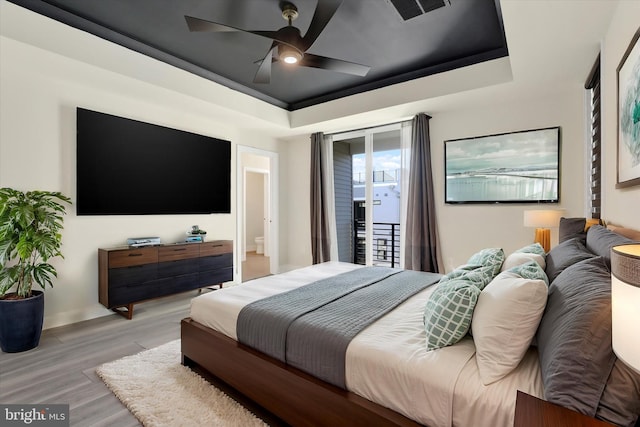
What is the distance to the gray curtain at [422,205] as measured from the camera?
14.0 ft

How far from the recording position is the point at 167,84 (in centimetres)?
342

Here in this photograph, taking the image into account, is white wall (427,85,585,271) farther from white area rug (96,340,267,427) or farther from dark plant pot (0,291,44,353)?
dark plant pot (0,291,44,353)

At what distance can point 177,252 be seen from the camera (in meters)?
3.85

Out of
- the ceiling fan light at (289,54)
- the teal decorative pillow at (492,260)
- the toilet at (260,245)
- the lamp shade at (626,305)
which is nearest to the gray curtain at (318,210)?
the ceiling fan light at (289,54)

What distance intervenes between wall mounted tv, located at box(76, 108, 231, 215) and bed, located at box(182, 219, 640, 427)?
89.9 inches

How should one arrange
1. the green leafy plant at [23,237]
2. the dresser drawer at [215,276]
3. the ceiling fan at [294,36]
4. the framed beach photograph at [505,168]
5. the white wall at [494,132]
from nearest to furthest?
the ceiling fan at [294,36] < the green leafy plant at [23,237] < the white wall at [494,132] < the framed beach photograph at [505,168] < the dresser drawer at [215,276]

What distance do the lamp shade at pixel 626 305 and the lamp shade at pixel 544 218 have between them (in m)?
2.80

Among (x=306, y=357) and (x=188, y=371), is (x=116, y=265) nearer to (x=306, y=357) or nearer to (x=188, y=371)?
(x=188, y=371)

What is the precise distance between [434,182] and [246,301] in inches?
125

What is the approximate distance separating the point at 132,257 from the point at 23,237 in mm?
985

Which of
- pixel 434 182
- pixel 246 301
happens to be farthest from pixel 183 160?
pixel 434 182

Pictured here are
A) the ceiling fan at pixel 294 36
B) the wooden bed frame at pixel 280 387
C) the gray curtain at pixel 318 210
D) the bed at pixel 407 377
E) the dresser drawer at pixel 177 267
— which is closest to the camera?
the bed at pixel 407 377

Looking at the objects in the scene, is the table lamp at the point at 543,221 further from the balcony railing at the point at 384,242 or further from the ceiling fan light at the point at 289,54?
the ceiling fan light at the point at 289,54

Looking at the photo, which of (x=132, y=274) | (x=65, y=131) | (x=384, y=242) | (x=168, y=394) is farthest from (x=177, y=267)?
(x=384, y=242)
